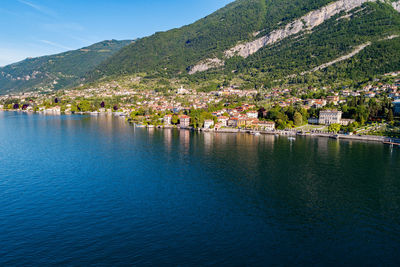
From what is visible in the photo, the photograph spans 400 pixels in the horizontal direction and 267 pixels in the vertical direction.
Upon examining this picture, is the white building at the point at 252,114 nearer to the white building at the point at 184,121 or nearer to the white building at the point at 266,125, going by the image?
the white building at the point at 266,125

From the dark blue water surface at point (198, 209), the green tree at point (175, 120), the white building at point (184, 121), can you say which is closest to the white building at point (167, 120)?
the green tree at point (175, 120)

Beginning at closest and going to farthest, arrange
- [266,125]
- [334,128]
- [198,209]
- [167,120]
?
[198,209]
[334,128]
[266,125]
[167,120]

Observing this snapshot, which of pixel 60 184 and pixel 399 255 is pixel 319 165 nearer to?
pixel 399 255

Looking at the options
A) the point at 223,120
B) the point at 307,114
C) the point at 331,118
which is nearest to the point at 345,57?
the point at 307,114

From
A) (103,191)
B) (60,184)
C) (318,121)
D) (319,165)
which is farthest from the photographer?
(318,121)

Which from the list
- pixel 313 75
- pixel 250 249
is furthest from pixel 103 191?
pixel 313 75

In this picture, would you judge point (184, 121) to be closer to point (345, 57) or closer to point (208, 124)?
point (208, 124)
